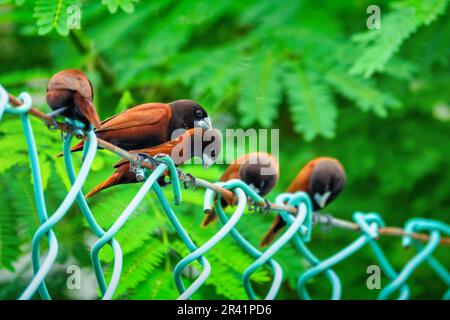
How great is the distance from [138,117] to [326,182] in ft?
5.67

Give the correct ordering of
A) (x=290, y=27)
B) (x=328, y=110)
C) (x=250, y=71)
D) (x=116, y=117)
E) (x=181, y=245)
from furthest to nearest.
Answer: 1. (x=290, y=27)
2. (x=250, y=71)
3. (x=328, y=110)
4. (x=181, y=245)
5. (x=116, y=117)

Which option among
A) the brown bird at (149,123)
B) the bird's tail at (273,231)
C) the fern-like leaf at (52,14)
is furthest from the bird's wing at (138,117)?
the bird's tail at (273,231)

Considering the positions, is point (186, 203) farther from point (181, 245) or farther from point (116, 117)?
point (116, 117)

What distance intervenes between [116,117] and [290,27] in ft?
7.88

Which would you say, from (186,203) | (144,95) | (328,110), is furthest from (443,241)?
(144,95)

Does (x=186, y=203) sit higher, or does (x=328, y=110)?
(x=328, y=110)

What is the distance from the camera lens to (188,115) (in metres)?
2.09

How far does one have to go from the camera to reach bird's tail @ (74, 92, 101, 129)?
5.66 feet

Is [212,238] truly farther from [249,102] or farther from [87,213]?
[249,102]

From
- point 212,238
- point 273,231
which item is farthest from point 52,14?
point 273,231

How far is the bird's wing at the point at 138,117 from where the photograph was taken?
6.71 ft

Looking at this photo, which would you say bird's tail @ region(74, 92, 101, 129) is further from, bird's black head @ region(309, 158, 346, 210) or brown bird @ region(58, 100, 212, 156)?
bird's black head @ region(309, 158, 346, 210)

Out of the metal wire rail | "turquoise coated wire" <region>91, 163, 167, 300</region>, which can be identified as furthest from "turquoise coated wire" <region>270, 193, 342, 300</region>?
"turquoise coated wire" <region>91, 163, 167, 300</region>

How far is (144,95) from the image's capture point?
4656mm
